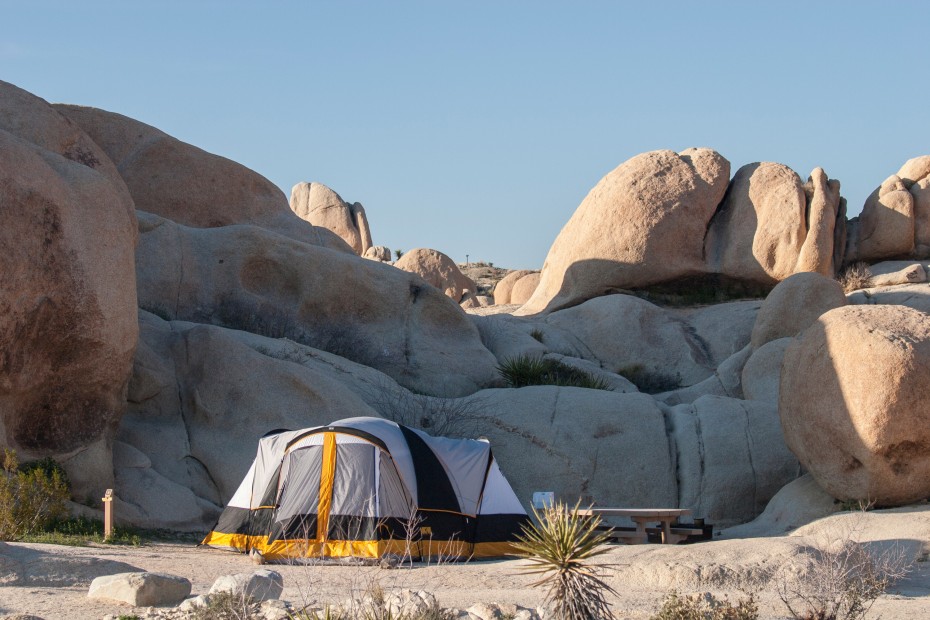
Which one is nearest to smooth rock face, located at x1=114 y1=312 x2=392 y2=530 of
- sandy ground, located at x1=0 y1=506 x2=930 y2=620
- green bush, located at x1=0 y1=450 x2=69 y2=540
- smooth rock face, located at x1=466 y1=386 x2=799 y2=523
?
green bush, located at x1=0 y1=450 x2=69 y2=540

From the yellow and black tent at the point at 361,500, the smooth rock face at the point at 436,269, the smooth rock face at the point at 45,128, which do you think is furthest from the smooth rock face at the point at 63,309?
the smooth rock face at the point at 436,269

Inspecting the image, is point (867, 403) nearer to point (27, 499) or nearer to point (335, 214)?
point (27, 499)

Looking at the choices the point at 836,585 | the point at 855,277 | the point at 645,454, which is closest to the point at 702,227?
the point at 855,277

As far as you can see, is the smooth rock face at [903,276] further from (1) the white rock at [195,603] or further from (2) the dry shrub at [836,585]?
(1) the white rock at [195,603]

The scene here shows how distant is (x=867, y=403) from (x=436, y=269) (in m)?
29.2

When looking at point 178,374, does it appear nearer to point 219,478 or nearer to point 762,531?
point 219,478

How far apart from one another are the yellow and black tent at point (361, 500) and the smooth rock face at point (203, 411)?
7.43 feet

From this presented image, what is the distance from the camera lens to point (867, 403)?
50.5ft

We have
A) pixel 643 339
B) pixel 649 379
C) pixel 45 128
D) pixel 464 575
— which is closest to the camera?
pixel 464 575

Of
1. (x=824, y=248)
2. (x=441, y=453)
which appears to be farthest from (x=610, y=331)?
(x=441, y=453)

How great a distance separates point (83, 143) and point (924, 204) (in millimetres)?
21789

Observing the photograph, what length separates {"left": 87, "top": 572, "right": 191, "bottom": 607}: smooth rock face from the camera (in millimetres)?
9141

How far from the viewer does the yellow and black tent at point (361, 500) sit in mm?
13695

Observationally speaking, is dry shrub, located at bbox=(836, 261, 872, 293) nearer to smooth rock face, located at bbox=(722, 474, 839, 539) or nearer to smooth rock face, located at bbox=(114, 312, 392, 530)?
smooth rock face, located at bbox=(722, 474, 839, 539)
